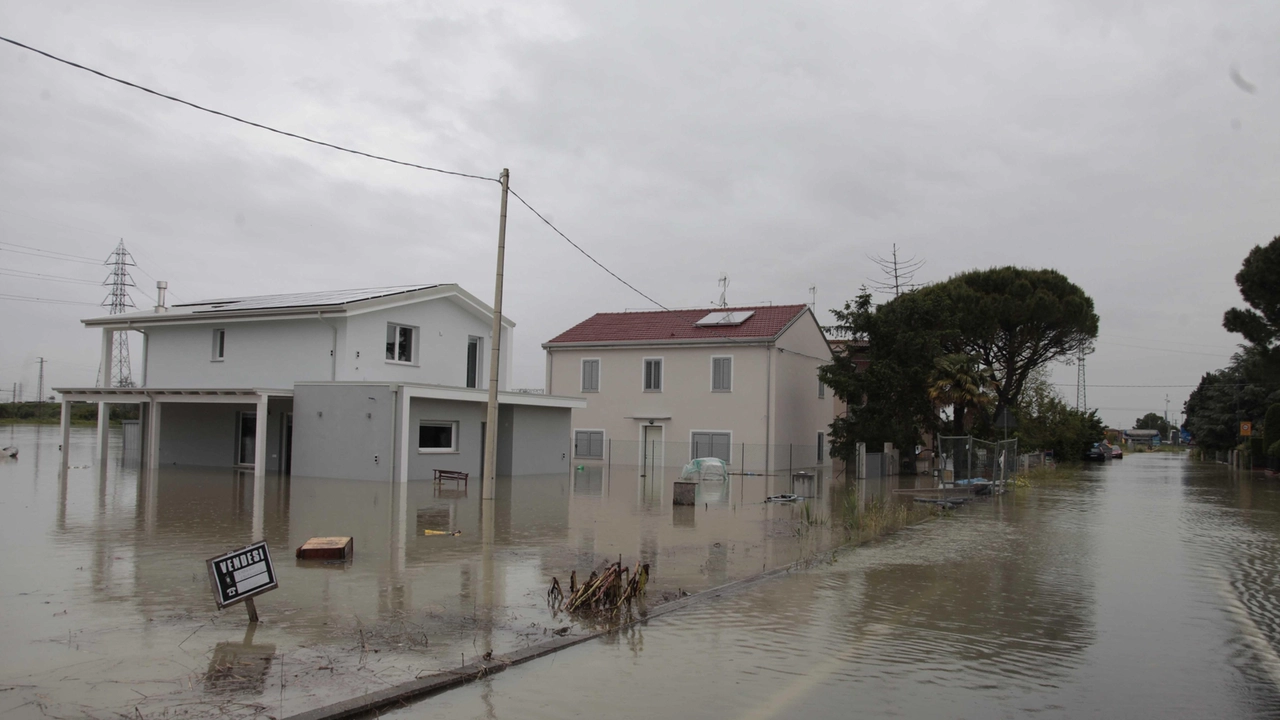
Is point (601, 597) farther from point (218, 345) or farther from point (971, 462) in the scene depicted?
point (218, 345)

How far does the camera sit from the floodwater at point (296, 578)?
20.4 feet

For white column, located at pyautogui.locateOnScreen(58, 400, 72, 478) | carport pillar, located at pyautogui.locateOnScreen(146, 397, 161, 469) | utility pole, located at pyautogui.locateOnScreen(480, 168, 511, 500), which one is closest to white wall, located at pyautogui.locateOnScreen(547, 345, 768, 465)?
carport pillar, located at pyautogui.locateOnScreen(146, 397, 161, 469)

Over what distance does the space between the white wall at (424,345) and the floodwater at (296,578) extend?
18.5 ft

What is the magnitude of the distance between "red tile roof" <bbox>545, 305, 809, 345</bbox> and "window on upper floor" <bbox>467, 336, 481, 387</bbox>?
10.1 meters

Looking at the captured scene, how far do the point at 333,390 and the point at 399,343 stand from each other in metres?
3.75

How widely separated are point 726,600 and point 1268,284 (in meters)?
34.3

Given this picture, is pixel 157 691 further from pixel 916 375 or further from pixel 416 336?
pixel 916 375

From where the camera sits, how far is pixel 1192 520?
20.8 meters

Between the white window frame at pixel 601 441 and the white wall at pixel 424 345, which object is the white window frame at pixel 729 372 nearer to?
the white window frame at pixel 601 441

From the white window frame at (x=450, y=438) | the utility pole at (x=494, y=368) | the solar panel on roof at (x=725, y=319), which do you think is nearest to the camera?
the utility pole at (x=494, y=368)

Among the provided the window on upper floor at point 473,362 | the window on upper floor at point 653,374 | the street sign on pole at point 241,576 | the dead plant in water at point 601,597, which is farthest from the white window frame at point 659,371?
the street sign on pole at point 241,576

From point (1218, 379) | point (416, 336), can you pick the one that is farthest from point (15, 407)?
point (1218, 379)

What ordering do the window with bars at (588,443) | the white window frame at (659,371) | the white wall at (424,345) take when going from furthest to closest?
1. the window with bars at (588,443)
2. the white window frame at (659,371)
3. the white wall at (424,345)

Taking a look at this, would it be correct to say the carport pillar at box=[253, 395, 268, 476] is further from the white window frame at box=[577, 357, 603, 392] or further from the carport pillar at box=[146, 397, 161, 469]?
the white window frame at box=[577, 357, 603, 392]
